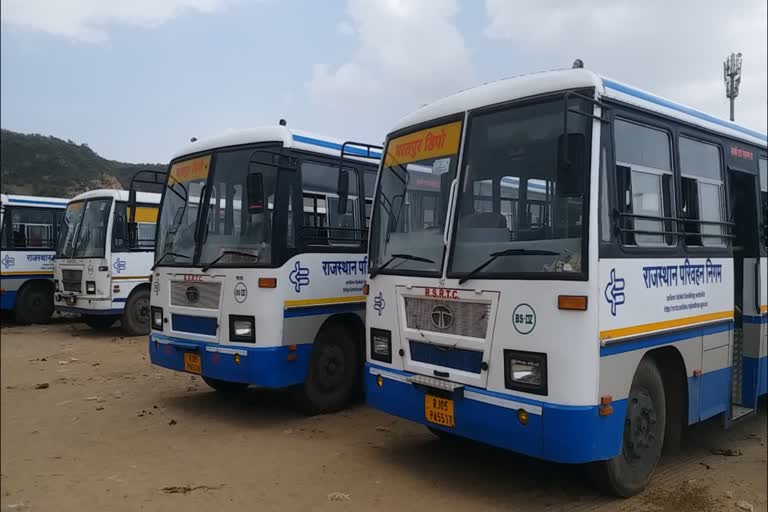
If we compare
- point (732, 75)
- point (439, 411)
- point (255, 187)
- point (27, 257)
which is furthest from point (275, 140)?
point (732, 75)

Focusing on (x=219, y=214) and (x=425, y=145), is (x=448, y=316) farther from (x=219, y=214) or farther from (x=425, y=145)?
(x=219, y=214)

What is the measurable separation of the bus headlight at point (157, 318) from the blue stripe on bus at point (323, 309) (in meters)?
1.73

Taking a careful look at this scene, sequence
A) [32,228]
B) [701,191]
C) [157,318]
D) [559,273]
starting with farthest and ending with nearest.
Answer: [32,228] → [157,318] → [701,191] → [559,273]

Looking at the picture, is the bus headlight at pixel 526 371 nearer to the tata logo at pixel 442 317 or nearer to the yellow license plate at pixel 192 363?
the tata logo at pixel 442 317

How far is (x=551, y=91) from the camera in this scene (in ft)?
15.1

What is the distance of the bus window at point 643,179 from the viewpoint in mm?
4656

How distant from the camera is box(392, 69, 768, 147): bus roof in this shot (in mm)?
4551

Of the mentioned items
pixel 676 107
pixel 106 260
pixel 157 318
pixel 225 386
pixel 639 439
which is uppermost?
pixel 676 107

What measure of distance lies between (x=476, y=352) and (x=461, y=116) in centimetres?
183

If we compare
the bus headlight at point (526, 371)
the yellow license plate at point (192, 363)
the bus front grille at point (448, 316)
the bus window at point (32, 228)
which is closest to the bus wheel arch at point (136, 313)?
the bus window at point (32, 228)

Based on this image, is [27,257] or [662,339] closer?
[662,339]

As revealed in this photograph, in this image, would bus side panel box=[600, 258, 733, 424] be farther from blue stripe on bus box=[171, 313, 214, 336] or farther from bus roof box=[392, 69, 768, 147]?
blue stripe on bus box=[171, 313, 214, 336]

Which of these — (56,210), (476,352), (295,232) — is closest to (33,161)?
(56,210)

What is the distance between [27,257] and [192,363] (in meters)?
10.2
